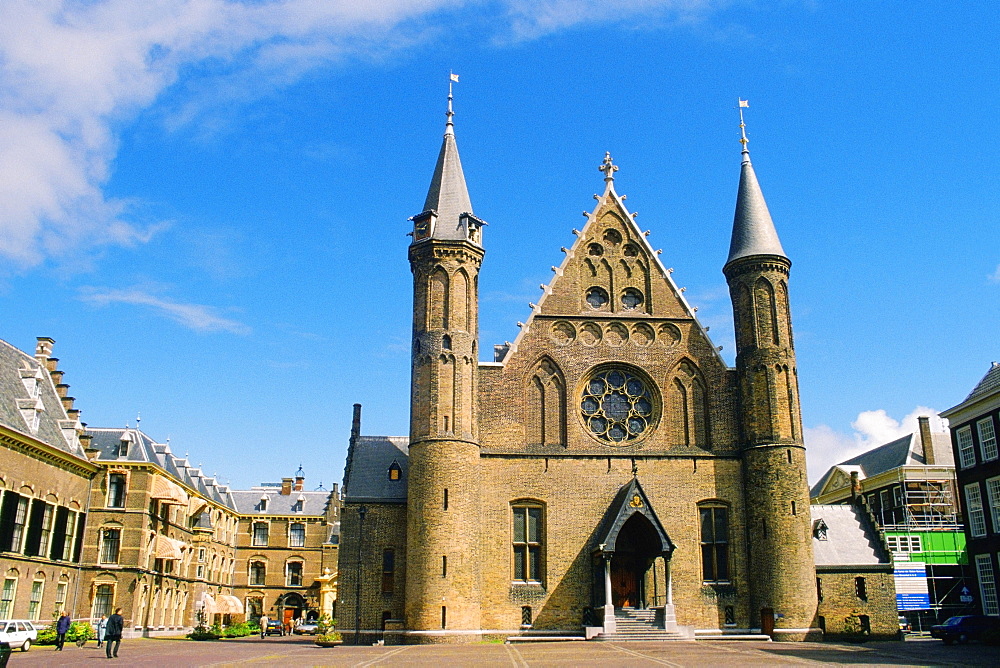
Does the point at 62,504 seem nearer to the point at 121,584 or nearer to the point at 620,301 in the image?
the point at 121,584

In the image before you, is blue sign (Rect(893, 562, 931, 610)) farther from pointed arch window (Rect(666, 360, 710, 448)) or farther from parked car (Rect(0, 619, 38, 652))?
parked car (Rect(0, 619, 38, 652))

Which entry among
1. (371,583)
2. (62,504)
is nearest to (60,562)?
(62,504)

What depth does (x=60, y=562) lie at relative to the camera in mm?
40781

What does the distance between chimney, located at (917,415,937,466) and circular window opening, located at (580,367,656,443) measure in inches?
1233

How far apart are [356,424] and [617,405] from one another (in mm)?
12765

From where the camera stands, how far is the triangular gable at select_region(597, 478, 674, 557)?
33.2 m

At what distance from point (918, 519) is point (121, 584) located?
49.0m

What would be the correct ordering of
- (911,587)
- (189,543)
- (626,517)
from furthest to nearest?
1. (189,543)
2. (911,587)
3. (626,517)

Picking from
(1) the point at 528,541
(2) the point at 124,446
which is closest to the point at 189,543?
(2) the point at 124,446

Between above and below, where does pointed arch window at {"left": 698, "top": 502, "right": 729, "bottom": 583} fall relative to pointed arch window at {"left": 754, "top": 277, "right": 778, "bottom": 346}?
below

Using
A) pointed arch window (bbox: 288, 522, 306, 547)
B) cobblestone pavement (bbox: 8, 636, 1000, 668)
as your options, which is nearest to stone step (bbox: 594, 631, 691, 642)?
cobblestone pavement (bbox: 8, 636, 1000, 668)

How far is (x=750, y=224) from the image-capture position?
39469mm

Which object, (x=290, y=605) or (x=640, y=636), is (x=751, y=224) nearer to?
(x=640, y=636)

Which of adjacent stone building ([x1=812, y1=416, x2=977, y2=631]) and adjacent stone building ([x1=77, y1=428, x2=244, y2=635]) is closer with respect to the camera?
adjacent stone building ([x1=77, y1=428, x2=244, y2=635])
